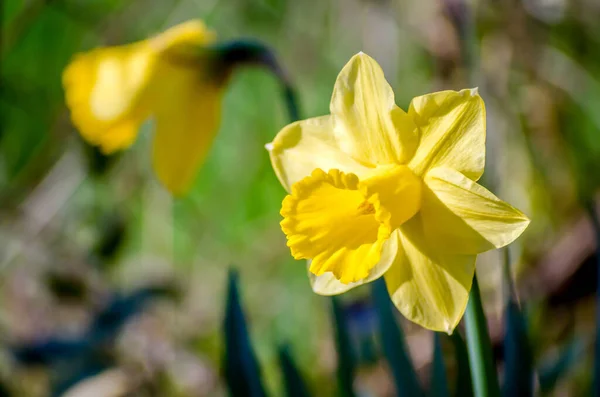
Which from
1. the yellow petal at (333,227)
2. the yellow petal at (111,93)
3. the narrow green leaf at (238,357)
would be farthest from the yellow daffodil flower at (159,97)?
the yellow petal at (333,227)

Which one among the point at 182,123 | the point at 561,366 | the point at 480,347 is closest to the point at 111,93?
the point at 182,123

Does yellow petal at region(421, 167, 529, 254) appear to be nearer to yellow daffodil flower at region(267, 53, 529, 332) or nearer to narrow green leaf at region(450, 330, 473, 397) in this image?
yellow daffodil flower at region(267, 53, 529, 332)

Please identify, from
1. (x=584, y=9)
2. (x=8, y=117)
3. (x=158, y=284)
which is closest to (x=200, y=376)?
(x=158, y=284)

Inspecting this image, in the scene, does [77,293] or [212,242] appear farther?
[212,242]

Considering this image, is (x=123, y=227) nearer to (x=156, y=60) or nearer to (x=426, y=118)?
(x=156, y=60)

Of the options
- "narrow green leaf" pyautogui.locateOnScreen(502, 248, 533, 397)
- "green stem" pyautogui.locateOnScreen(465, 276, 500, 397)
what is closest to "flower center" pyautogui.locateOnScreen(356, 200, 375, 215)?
"green stem" pyautogui.locateOnScreen(465, 276, 500, 397)

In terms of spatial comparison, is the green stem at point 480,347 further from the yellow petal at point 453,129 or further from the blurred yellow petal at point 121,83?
the blurred yellow petal at point 121,83
